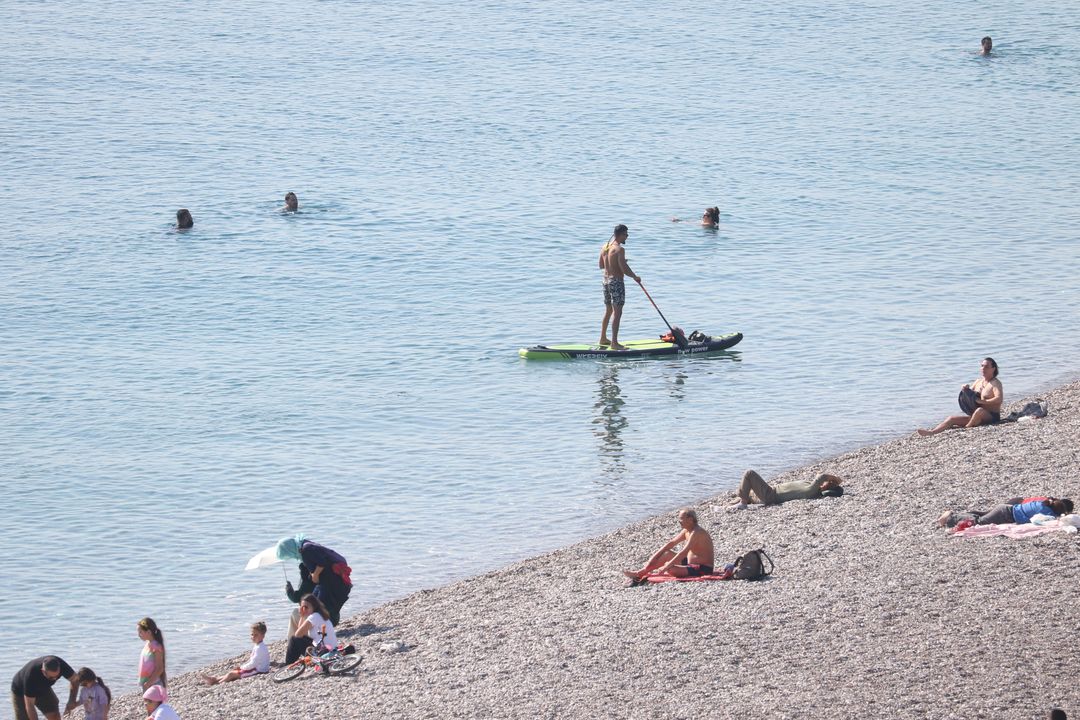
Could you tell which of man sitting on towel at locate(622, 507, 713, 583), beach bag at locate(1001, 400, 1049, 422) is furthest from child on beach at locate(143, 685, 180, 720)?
beach bag at locate(1001, 400, 1049, 422)

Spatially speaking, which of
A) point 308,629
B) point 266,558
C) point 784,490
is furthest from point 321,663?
point 784,490

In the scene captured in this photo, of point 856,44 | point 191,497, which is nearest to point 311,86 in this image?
point 856,44

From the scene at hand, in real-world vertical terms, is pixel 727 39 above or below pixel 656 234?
above

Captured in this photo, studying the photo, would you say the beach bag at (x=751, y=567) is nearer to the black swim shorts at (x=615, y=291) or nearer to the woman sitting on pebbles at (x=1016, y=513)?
the woman sitting on pebbles at (x=1016, y=513)

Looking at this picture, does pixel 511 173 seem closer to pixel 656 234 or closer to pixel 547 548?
pixel 656 234

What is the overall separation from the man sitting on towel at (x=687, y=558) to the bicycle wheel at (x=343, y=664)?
325 cm

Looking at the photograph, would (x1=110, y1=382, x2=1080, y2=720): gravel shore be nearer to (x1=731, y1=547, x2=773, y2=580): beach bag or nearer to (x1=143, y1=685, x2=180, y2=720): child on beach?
(x1=731, y1=547, x2=773, y2=580): beach bag

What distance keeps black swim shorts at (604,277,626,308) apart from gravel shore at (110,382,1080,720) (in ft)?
27.9

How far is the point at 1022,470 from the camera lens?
17203mm

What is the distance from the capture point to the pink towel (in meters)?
14.4

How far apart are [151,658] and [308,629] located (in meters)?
1.65

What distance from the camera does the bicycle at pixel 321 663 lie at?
13844 millimetres

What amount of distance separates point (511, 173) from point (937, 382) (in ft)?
66.8

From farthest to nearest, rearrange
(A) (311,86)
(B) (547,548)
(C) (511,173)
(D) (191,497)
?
(A) (311,86)
(C) (511,173)
(D) (191,497)
(B) (547,548)
